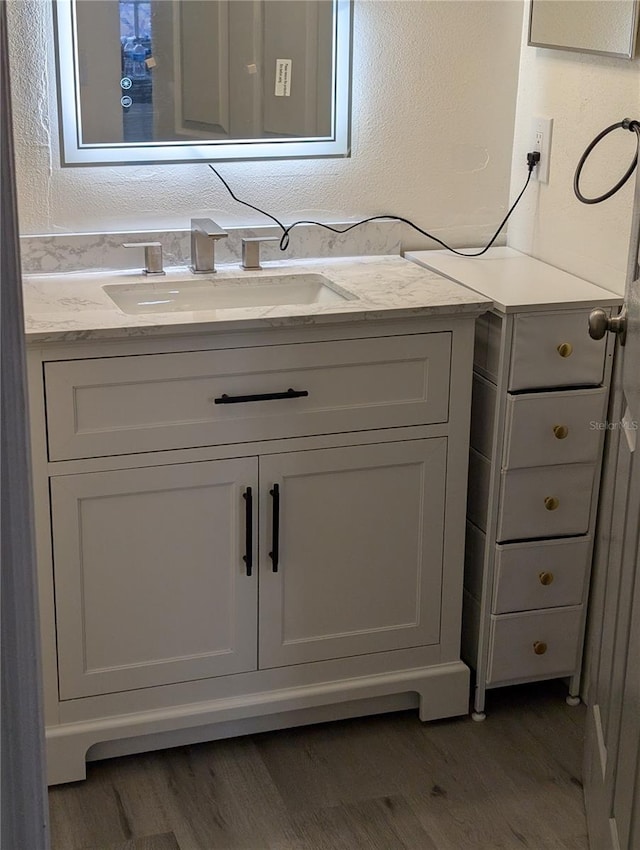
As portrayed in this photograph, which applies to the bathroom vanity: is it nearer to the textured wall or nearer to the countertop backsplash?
the countertop backsplash

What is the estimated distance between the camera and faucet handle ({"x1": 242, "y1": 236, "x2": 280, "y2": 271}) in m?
2.27

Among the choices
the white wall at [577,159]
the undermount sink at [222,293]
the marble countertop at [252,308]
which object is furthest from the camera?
the undermount sink at [222,293]

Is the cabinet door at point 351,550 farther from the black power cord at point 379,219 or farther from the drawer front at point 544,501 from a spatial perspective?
the black power cord at point 379,219

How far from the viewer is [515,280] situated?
7.27ft

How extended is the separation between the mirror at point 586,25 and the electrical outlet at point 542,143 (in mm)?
153

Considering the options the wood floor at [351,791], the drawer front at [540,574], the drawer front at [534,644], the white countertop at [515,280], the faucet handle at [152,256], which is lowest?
the wood floor at [351,791]

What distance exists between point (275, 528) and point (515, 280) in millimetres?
680

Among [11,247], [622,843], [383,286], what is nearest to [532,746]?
[622,843]

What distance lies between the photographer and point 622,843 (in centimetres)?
157

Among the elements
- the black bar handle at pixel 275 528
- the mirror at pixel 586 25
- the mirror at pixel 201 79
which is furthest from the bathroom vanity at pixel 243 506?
the mirror at pixel 586 25

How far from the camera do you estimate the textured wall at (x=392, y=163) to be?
2236 millimetres

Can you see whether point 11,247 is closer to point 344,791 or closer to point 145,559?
point 145,559

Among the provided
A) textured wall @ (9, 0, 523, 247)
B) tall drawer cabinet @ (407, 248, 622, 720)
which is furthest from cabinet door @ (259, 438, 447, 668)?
textured wall @ (9, 0, 523, 247)

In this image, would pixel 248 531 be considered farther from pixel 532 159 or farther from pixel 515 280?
pixel 532 159
